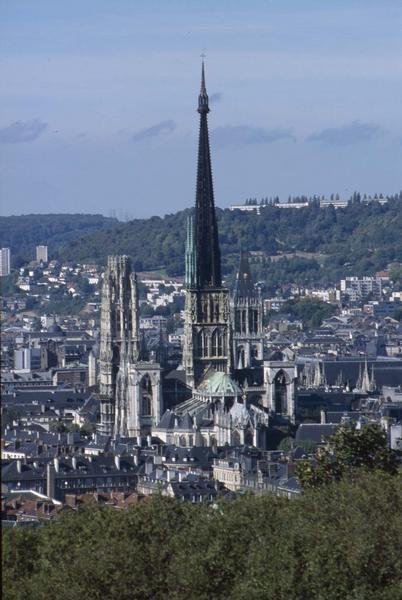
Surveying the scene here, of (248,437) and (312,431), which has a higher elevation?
(312,431)

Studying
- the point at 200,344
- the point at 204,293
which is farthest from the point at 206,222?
the point at 200,344

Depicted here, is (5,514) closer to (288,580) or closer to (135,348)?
(288,580)

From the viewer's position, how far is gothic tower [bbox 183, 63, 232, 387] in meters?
92.5

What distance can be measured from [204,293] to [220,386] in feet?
17.7

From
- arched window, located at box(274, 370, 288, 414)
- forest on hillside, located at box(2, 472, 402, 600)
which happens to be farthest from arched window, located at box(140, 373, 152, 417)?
forest on hillside, located at box(2, 472, 402, 600)

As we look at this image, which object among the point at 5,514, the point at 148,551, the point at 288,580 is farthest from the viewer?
the point at 5,514

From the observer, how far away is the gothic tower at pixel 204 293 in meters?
92.5

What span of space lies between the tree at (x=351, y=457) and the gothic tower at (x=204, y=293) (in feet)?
116

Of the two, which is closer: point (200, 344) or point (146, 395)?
point (146, 395)

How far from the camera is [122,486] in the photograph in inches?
2884

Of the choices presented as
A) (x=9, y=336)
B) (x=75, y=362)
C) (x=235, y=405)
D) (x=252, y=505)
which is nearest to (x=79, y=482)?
(x=235, y=405)

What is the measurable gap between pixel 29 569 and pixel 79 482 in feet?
95.2

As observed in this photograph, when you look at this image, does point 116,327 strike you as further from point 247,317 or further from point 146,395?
point 247,317

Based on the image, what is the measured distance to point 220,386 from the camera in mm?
88875
